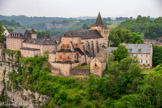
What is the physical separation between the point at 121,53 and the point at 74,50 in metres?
10.9

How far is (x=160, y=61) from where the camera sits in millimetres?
56938

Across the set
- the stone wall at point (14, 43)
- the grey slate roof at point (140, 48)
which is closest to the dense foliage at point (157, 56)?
the grey slate roof at point (140, 48)

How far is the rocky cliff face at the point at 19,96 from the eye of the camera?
179 feet

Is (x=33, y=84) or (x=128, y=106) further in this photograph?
(x=33, y=84)

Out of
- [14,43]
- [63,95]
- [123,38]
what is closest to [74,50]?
[63,95]

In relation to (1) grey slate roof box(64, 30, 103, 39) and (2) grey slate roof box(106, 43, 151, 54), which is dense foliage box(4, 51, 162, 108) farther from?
(1) grey slate roof box(64, 30, 103, 39)

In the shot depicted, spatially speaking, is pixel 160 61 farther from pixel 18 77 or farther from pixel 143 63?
pixel 18 77

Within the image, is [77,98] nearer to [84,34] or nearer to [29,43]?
[84,34]

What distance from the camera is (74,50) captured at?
188 ft

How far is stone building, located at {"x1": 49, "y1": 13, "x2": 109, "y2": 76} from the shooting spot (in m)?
55.4

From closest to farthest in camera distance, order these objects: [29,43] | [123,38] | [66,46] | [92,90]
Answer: [92,90] → [66,46] → [29,43] → [123,38]

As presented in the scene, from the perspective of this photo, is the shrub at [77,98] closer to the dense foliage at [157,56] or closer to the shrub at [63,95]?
the shrub at [63,95]

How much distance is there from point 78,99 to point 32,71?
19280 mm

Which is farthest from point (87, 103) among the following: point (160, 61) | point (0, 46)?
point (0, 46)
